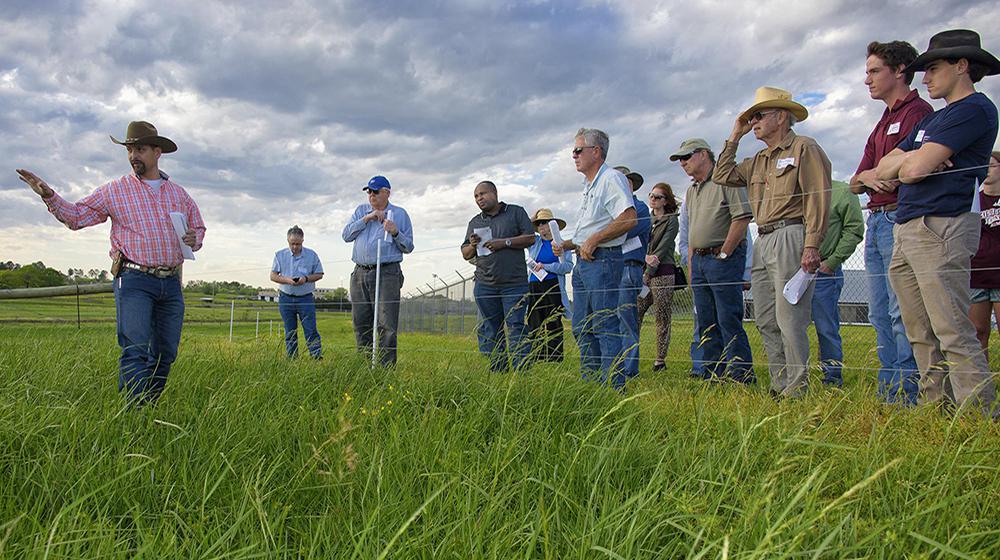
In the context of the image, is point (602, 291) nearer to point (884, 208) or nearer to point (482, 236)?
point (482, 236)

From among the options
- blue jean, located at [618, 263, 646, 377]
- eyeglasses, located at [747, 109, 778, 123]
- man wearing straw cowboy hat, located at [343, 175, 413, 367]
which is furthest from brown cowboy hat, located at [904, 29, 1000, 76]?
man wearing straw cowboy hat, located at [343, 175, 413, 367]

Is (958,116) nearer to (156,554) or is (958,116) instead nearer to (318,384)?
(318,384)

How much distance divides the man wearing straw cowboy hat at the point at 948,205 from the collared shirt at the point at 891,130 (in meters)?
0.37

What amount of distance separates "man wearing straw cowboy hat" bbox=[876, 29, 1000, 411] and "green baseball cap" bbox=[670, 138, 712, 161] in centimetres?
210

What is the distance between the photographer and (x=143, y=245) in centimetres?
386

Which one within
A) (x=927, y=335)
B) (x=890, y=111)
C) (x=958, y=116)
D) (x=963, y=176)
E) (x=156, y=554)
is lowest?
(x=156, y=554)

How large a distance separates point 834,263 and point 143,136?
522cm

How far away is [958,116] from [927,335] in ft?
3.60

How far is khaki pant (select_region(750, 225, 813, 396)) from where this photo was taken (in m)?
3.88

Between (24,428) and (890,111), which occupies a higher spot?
(890,111)

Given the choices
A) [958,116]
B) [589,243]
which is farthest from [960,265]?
[589,243]

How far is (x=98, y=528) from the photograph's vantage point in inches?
63.4

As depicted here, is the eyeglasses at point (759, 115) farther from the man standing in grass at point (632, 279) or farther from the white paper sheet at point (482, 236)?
the white paper sheet at point (482, 236)

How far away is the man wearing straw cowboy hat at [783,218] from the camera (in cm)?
376
